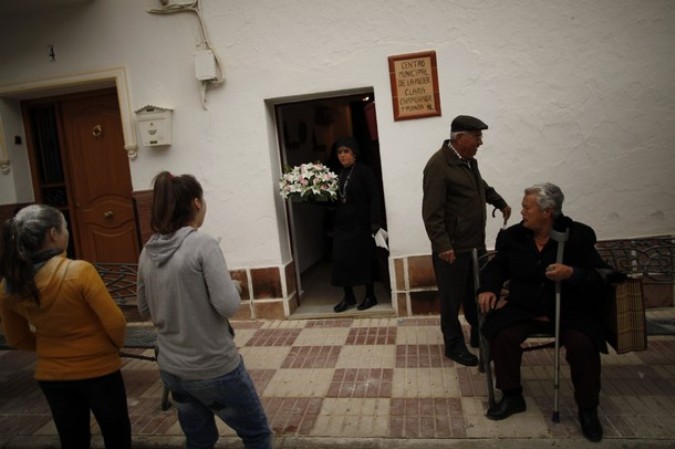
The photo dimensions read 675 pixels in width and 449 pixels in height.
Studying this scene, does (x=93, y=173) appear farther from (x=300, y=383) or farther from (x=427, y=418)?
(x=427, y=418)

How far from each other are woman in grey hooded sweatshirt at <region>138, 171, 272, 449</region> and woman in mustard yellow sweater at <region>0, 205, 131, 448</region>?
31 cm

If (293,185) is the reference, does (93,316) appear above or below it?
below

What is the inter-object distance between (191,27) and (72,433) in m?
4.29

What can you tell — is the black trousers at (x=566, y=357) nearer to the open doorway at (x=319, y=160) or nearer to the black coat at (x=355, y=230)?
the open doorway at (x=319, y=160)

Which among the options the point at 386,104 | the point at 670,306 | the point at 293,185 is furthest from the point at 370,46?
the point at 670,306

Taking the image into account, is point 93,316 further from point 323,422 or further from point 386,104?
point 386,104

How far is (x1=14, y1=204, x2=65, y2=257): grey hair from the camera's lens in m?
2.42

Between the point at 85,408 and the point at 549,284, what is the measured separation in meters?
2.80

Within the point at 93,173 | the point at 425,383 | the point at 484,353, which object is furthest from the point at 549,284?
the point at 93,173

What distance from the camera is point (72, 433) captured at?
101 inches

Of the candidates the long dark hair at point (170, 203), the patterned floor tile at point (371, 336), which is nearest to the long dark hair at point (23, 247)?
the long dark hair at point (170, 203)

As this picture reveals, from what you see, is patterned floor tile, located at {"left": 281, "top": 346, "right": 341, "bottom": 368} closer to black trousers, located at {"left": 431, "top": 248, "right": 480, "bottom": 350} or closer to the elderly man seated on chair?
black trousers, located at {"left": 431, "top": 248, "right": 480, "bottom": 350}

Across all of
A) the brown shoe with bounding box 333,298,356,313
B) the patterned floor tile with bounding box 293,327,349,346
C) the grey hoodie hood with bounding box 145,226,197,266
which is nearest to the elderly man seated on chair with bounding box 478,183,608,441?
the patterned floor tile with bounding box 293,327,349,346

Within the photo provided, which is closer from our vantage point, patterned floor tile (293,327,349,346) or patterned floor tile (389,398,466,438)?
patterned floor tile (389,398,466,438)
